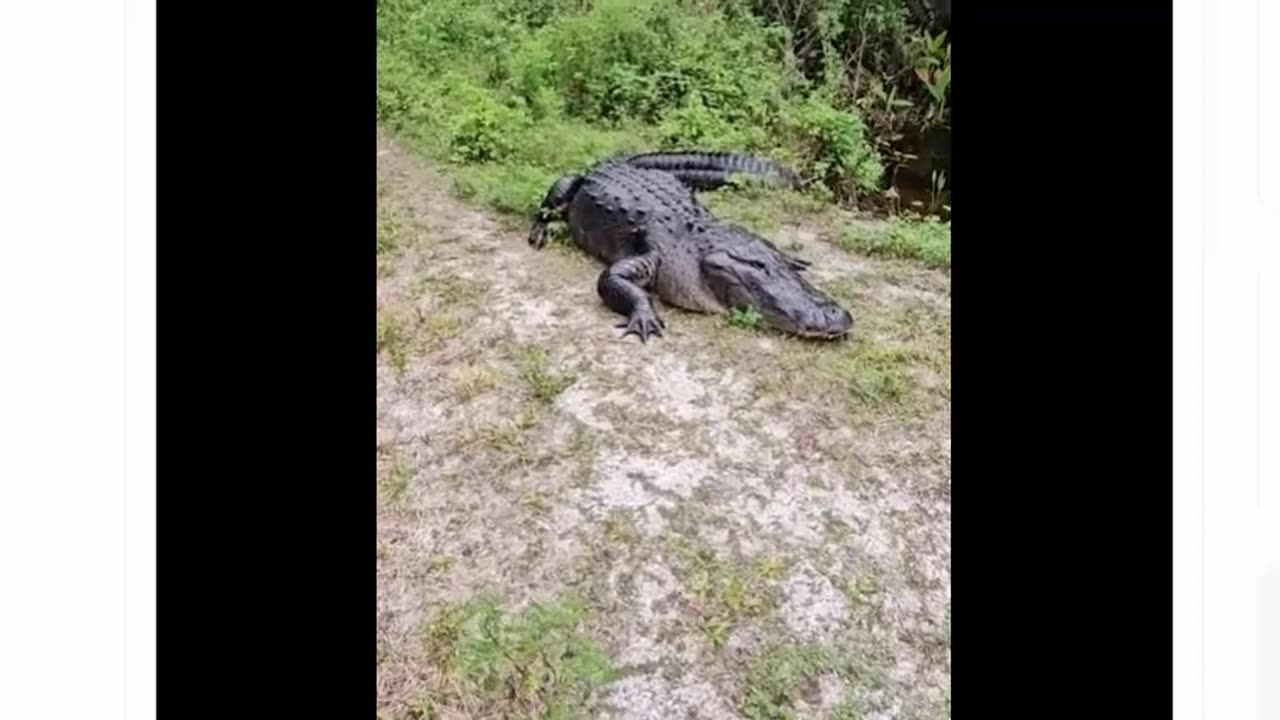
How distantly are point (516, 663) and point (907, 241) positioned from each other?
2.73 feet

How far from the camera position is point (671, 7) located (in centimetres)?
160

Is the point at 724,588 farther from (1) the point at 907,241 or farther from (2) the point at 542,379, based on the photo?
(1) the point at 907,241

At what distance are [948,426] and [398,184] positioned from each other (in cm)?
87

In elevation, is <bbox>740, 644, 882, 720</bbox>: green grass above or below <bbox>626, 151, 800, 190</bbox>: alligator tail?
below

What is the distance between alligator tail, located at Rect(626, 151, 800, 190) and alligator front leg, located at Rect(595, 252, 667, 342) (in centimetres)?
14

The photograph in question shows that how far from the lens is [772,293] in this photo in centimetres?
158

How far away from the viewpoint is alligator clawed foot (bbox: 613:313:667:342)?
1558 mm

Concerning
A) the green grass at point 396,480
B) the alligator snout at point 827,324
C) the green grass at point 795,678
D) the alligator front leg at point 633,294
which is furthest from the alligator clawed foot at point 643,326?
the green grass at point 795,678
